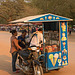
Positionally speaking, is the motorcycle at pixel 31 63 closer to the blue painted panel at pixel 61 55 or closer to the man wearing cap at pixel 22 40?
the blue painted panel at pixel 61 55

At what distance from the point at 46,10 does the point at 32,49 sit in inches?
831

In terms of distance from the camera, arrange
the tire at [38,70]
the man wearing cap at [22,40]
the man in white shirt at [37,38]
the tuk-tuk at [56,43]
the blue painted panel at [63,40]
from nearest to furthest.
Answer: the tire at [38,70] → the tuk-tuk at [56,43] → the man in white shirt at [37,38] → the blue painted panel at [63,40] → the man wearing cap at [22,40]

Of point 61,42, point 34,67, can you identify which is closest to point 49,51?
point 61,42

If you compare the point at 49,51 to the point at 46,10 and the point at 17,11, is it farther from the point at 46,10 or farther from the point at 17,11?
the point at 17,11

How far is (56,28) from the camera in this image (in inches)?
223

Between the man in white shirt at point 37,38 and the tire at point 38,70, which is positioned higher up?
the man in white shirt at point 37,38

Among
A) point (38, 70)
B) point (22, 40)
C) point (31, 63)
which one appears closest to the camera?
point (38, 70)

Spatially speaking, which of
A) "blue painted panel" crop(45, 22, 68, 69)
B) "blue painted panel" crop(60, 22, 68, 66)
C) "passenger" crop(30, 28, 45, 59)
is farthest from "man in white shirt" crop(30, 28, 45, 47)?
"blue painted panel" crop(60, 22, 68, 66)

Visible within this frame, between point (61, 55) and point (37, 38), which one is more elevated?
point (37, 38)

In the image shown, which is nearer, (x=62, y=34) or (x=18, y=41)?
(x=62, y=34)

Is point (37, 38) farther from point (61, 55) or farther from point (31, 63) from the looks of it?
point (61, 55)

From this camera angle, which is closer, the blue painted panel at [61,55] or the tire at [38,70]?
the tire at [38,70]

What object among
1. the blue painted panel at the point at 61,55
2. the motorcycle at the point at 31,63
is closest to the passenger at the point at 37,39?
the motorcycle at the point at 31,63

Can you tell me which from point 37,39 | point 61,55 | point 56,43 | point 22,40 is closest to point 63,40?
point 56,43
